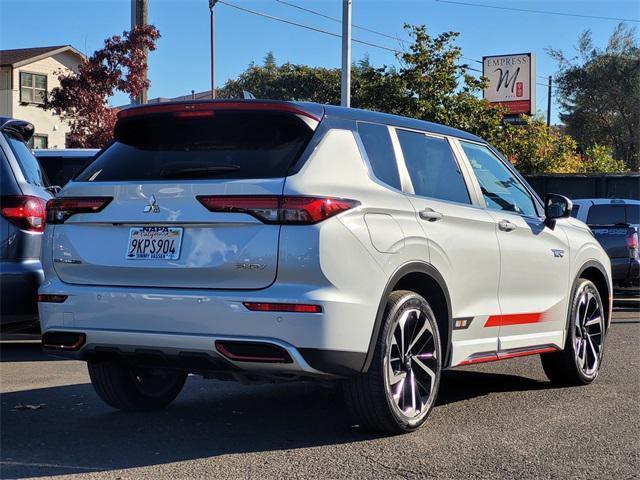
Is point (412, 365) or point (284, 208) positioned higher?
point (284, 208)

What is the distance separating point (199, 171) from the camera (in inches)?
191

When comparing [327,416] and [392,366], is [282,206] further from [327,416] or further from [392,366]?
[327,416]

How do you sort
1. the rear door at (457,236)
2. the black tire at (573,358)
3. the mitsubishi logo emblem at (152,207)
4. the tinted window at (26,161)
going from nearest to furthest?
the mitsubishi logo emblem at (152,207) < the rear door at (457,236) < the tinted window at (26,161) < the black tire at (573,358)

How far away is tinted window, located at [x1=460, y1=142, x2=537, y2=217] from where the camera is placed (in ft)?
20.4

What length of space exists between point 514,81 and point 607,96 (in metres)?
14.7

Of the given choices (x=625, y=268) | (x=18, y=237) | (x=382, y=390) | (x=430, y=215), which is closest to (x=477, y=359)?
(x=430, y=215)

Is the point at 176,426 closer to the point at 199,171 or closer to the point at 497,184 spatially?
the point at 199,171

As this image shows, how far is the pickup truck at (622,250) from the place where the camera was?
14156 mm

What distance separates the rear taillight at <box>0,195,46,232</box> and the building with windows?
36.3m

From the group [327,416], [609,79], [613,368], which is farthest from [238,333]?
[609,79]

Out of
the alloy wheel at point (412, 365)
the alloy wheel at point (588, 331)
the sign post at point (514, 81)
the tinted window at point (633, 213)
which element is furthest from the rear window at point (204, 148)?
the sign post at point (514, 81)

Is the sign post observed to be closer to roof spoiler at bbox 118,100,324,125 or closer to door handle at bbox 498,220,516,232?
door handle at bbox 498,220,516,232

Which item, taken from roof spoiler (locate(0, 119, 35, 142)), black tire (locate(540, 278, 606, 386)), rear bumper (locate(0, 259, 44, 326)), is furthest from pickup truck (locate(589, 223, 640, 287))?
rear bumper (locate(0, 259, 44, 326))

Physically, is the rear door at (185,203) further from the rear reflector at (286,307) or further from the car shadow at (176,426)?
the car shadow at (176,426)
